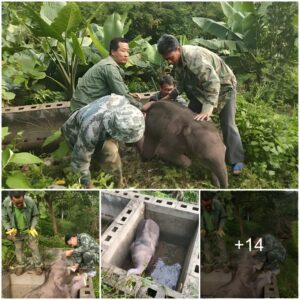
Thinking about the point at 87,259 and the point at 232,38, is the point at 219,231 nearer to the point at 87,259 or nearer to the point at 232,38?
the point at 87,259

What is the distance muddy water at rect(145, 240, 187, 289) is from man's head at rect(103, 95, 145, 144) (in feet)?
2.96

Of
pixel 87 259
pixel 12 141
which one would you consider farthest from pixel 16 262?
pixel 12 141

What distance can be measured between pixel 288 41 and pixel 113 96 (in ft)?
4.42

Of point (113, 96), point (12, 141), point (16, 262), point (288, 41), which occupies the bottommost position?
point (16, 262)

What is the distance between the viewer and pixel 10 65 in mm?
3979

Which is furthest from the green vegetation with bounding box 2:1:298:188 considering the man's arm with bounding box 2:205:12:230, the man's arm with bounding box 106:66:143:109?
the man's arm with bounding box 2:205:12:230

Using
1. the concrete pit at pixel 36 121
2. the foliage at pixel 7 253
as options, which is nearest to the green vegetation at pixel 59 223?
the foliage at pixel 7 253

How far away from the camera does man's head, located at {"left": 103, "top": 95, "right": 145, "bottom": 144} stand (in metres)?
3.85

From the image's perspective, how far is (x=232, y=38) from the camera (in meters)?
4.07

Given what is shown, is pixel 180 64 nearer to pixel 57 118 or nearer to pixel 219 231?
pixel 57 118

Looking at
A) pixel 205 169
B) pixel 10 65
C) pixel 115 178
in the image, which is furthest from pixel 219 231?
pixel 10 65

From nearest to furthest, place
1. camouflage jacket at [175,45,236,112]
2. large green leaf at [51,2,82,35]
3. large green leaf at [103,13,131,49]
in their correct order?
large green leaf at [51,2,82,35] < camouflage jacket at [175,45,236,112] < large green leaf at [103,13,131,49]

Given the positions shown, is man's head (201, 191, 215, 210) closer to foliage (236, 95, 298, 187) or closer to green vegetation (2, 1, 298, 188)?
green vegetation (2, 1, 298, 188)

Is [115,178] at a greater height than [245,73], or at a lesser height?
lesser
